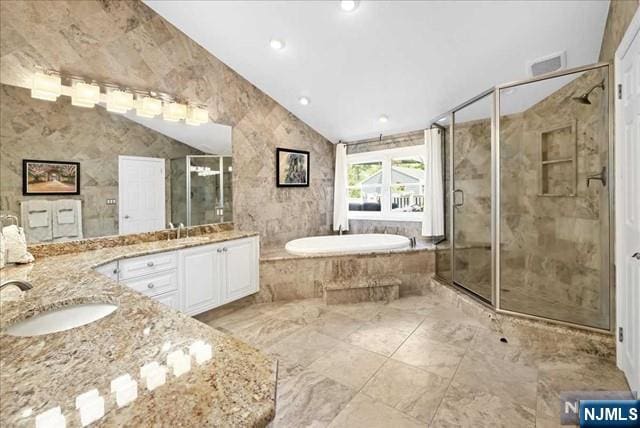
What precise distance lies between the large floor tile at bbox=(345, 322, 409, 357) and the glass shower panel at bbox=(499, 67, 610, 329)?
103 cm

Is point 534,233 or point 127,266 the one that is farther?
point 534,233

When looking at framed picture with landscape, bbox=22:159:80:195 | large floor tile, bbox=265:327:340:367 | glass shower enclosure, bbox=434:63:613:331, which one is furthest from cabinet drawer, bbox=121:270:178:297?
glass shower enclosure, bbox=434:63:613:331

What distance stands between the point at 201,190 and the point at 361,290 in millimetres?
2104

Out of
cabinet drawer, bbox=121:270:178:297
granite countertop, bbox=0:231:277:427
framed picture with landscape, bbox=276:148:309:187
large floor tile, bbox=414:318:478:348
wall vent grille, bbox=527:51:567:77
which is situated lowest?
large floor tile, bbox=414:318:478:348

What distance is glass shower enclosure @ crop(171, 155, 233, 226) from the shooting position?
3.10 meters

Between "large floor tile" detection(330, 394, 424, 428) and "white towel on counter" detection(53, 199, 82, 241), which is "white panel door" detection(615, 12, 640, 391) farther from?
"white towel on counter" detection(53, 199, 82, 241)

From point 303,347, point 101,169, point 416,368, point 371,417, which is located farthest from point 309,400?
point 101,169

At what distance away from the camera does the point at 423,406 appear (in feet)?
5.73

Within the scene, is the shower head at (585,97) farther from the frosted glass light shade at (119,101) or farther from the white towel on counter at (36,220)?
the white towel on counter at (36,220)

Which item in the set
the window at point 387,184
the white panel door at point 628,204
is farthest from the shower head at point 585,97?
the window at point 387,184

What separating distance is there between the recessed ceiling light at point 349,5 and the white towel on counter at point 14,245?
2.91m

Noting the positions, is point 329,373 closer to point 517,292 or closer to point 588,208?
point 517,292

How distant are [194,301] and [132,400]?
234 centimetres

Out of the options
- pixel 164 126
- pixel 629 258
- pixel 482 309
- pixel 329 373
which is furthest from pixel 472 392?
pixel 164 126
